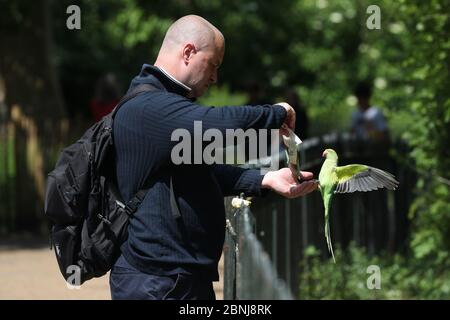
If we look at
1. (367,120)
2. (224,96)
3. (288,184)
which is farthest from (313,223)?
(224,96)

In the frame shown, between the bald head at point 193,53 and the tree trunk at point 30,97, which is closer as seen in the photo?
the bald head at point 193,53

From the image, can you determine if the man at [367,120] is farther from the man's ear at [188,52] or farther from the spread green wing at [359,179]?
the man's ear at [188,52]

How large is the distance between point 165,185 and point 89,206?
0.32 meters

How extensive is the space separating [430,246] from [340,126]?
12.9 metres

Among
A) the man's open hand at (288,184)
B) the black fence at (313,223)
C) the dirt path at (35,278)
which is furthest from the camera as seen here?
the dirt path at (35,278)

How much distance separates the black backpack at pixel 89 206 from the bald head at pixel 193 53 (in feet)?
0.46

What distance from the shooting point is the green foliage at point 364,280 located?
880 cm

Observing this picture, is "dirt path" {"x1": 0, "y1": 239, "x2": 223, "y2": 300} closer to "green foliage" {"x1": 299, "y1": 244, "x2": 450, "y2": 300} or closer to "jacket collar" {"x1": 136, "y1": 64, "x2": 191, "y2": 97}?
"green foliage" {"x1": 299, "y1": 244, "x2": 450, "y2": 300}

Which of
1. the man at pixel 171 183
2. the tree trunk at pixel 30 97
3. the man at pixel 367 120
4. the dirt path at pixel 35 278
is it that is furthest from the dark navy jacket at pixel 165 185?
the tree trunk at pixel 30 97

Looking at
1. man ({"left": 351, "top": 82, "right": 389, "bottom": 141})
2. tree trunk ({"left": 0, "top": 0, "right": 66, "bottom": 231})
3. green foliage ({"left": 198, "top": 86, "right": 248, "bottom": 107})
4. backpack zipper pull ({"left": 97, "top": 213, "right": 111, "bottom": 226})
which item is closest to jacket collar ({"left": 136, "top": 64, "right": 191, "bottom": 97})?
backpack zipper pull ({"left": 97, "top": 213, "right": 111, "bottom": 226})

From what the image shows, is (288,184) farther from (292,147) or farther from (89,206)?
(89,206)

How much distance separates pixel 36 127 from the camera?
48.8 ft

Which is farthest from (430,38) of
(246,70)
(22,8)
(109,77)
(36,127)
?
(246,70)

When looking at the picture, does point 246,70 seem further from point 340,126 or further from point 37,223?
point 37,223
